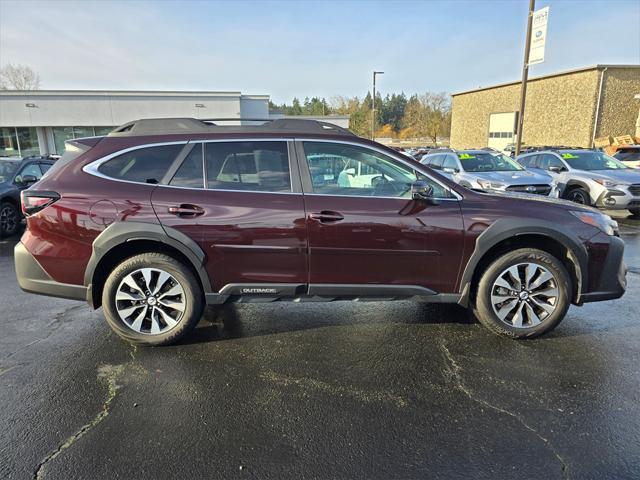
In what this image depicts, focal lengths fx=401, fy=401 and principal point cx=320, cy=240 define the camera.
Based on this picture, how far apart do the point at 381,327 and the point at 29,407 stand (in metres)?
2.80

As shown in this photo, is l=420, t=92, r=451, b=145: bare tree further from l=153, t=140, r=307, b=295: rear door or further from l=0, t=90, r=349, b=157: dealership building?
l=153, t=140, r=307, b=295: rear door

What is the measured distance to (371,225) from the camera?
3.30 m

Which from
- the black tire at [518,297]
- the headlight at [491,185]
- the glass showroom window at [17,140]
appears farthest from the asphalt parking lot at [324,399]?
→ the glass showroom window at [17,140]

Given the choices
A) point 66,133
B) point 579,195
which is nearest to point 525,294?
point 579,195

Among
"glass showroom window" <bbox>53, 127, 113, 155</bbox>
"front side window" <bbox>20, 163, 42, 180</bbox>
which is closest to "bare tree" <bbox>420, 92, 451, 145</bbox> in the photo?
"glass showroom window" <bbox>53, 127, 113, 155</bbox>

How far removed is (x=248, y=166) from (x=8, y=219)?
7599 millimetres

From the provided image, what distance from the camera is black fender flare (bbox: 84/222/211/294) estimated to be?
324 centimetres

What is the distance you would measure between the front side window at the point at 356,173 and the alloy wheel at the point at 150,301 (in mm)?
1485

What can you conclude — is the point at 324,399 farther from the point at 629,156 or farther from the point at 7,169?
the point at 629,156

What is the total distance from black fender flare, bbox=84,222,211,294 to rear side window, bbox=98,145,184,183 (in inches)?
16.2

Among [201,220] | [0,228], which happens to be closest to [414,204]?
[201,220]

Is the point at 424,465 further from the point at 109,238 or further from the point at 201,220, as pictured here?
the point at 109,238

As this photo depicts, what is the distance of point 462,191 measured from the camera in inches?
135

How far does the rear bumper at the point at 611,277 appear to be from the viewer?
346 centimetres
